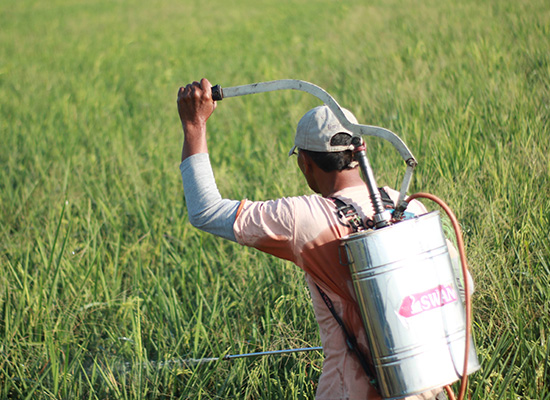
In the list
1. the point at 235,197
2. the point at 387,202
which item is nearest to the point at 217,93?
the point at 387,202

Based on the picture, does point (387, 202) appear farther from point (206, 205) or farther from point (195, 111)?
point (195, 111)

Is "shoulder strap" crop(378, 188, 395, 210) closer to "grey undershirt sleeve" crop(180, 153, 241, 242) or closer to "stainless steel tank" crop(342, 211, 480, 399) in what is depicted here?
"stainless steel tank" crop(342, 211, 480, 399)

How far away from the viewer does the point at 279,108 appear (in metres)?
5.91

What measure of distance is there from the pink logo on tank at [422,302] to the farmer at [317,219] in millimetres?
176

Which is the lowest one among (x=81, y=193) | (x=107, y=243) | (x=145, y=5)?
(x=107, y=243)

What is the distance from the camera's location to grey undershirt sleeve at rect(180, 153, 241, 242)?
1.52 meters

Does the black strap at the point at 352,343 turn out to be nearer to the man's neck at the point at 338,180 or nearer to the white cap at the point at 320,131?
the man's neck at the point at 338,180

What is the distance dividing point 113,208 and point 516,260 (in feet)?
8.16

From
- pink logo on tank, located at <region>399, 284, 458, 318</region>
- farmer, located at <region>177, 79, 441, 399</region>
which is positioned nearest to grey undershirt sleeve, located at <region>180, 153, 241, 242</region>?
farmer, located at <region>177, 79, 441, 399</region>

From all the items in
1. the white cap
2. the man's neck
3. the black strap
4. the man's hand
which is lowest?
the black strap

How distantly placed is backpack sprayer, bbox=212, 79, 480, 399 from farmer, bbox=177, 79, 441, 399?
0.10 m

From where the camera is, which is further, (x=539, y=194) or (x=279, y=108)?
(x=279, y=108)

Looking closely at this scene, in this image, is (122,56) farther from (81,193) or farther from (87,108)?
(81,193)

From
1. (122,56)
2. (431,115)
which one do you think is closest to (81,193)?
(431,115)
